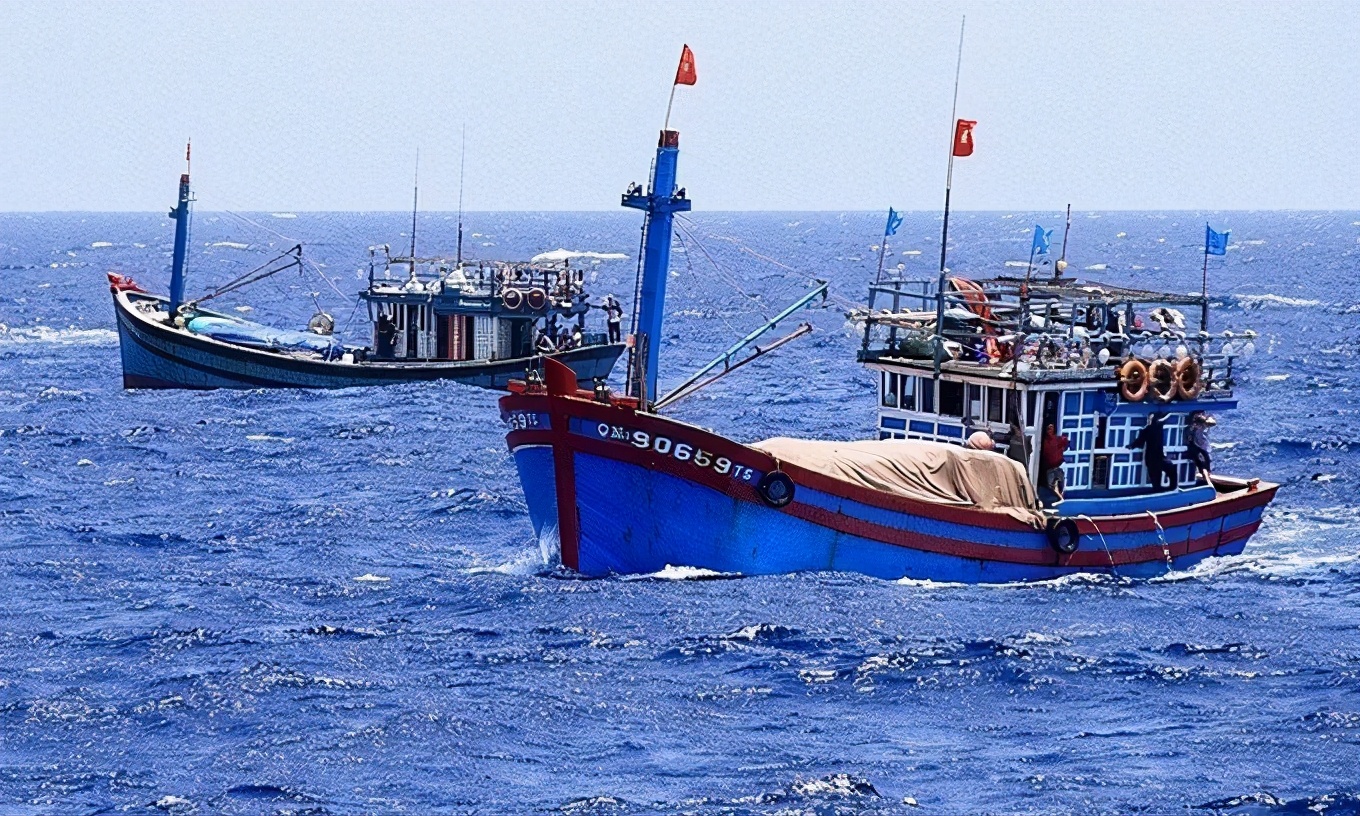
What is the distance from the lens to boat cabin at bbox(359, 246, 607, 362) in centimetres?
5919

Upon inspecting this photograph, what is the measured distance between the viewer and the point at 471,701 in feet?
75.3

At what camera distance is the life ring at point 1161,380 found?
104 ft

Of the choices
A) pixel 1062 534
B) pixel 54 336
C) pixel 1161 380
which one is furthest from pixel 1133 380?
pixel 54 336

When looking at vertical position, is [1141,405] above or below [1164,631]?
above

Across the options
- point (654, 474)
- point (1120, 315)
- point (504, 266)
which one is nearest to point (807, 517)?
point (654, 474)

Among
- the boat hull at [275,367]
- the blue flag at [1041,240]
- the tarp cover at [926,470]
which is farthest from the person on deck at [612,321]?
the tarp cover at [926,470]

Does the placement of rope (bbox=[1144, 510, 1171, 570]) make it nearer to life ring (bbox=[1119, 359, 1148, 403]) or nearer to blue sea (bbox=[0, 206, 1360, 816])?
blue sea (bbox=[0, 206, 1360, 816])

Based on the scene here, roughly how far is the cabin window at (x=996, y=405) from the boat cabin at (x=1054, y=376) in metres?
0.02

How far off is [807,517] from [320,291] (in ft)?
343

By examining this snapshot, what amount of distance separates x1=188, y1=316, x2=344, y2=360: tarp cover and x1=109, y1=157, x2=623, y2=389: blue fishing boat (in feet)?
0.10

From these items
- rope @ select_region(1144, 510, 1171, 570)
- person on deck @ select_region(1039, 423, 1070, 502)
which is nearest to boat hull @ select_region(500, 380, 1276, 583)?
person on deck @ select_region(1039, 423, 1070, 502)

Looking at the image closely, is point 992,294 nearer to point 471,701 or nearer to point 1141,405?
point 1141,405

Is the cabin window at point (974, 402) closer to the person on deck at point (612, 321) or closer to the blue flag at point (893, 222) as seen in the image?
the blue flag at point (893, 222)

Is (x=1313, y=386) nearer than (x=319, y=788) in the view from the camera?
No
